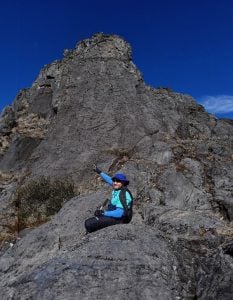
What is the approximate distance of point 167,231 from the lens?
56.0 feet

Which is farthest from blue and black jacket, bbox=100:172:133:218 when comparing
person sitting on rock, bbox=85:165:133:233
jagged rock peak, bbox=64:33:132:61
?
jagged rock peak, bbox=64:33:132:61

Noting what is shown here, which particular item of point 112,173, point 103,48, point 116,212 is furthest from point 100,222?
point 103,48

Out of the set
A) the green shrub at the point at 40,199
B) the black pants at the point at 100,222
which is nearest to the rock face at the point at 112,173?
the black pants at the point at 100,222

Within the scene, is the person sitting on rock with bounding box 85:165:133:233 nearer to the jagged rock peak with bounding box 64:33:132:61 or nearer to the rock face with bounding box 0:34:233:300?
the rock face with bounding box 0:34:233:300

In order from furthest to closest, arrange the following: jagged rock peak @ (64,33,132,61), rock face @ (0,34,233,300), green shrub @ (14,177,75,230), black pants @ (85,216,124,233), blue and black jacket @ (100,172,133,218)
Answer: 1. jagged rock peak @ (64,33,132,61)
2. green shrub @ (14,177,75,230)
3. blue and black jacket @ (100,172,133,218)
4. black pants @ (85,216,124,233)
5. rock face @ (0,34,233,300)

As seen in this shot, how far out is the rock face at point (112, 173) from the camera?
14.1 m

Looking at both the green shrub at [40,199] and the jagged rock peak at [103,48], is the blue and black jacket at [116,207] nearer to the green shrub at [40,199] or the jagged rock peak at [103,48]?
the green shrub at [40,199]

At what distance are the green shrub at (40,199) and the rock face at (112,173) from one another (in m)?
0.77

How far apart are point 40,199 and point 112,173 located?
181 inches

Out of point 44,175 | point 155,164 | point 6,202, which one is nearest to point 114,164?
point 155,164

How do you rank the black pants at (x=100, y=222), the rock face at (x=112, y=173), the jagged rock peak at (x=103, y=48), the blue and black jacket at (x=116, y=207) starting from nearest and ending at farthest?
the rock face at (x=112, y=173), the black pants at (x=100, y=222), the blue and black jacket at (x=116, y=207), the jagged rock peak at (x=103, y=48)

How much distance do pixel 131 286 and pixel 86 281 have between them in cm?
130

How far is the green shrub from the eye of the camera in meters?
27.7

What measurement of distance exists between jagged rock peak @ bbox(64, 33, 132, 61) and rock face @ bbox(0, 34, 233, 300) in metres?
0.11
